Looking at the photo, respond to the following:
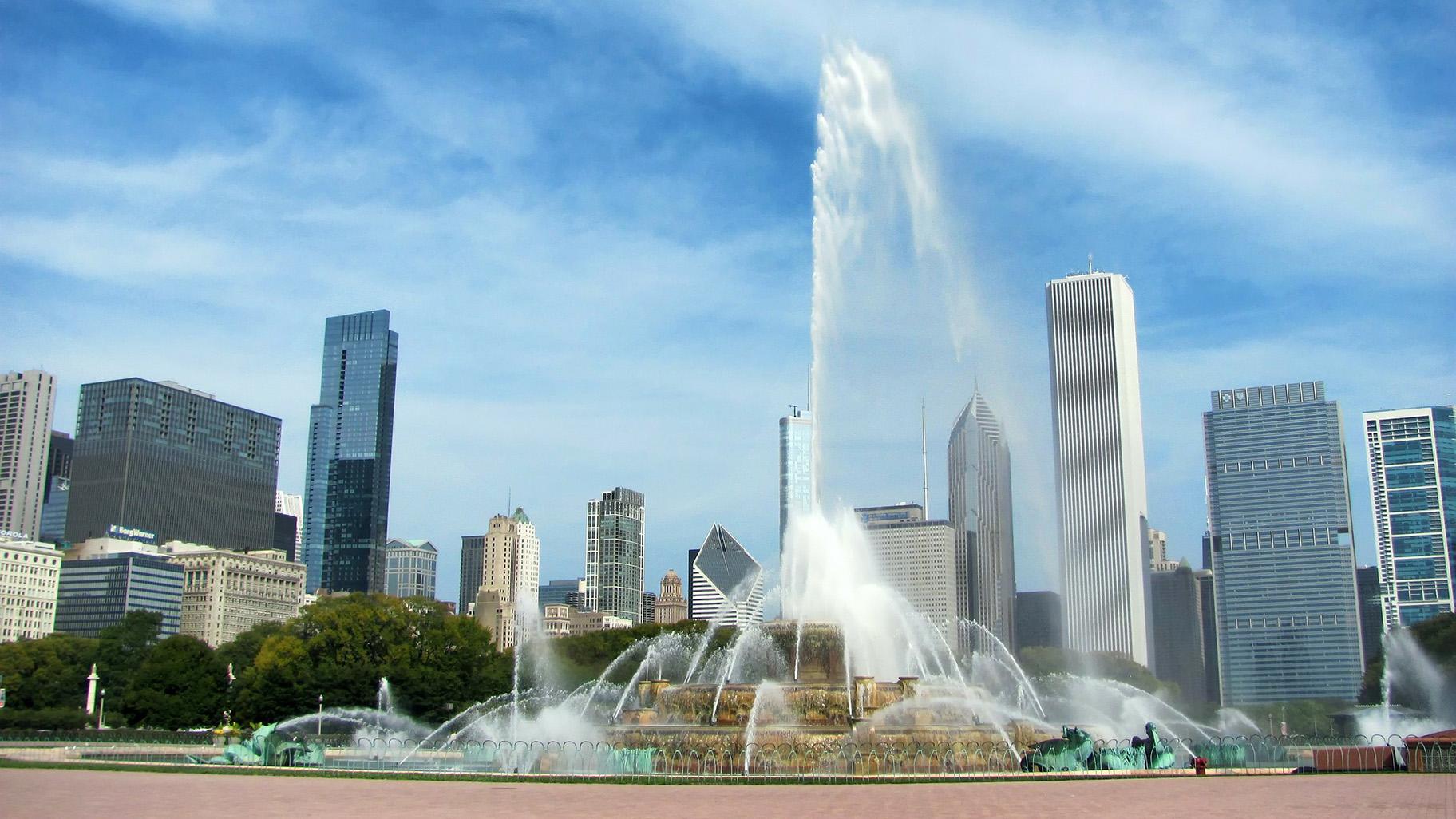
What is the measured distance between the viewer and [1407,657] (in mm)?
96625

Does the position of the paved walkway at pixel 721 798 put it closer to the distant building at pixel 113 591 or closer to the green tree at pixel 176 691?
the green tree at pixel 176 691

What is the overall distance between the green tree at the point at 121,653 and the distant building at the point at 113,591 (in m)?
83.9

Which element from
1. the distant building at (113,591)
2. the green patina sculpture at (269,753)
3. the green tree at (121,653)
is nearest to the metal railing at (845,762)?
the green patina sculpture at (269,753)

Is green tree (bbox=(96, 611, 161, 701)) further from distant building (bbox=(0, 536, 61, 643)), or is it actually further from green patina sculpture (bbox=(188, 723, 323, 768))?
distant building (bbox=(0, 536, 61, 643))

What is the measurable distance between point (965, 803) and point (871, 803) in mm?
1585

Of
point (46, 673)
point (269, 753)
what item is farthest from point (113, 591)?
point (269, 753)

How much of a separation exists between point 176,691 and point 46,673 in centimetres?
1885

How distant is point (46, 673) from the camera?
9144 cm

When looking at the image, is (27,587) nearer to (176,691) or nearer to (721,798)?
(176,691)

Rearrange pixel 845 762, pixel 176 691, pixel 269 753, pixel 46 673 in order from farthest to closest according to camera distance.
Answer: pixel 46 673, pixel 176 691, pixel 269 753, pixel 845 762

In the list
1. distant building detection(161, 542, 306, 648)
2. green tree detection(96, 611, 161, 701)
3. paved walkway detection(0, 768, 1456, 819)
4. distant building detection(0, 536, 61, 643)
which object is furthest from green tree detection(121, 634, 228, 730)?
distant building detection(161, 542, 306, 648)

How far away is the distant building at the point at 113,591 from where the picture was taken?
183125mm

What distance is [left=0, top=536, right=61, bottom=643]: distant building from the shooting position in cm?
17638

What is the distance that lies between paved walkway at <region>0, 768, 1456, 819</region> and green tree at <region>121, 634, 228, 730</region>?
51.5 m
